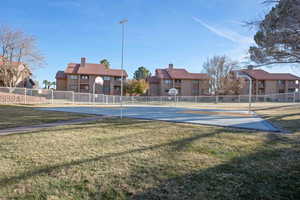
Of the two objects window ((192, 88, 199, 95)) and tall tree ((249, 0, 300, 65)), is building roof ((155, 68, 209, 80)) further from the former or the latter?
tall tree ((249, 0, 300, 65))

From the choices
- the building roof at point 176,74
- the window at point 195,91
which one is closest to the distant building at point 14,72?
the building roof at point 176,74

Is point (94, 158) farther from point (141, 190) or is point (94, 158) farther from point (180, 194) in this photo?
point (180, 194)

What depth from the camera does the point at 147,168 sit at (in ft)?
9.75

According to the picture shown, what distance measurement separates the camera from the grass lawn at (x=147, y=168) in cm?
223

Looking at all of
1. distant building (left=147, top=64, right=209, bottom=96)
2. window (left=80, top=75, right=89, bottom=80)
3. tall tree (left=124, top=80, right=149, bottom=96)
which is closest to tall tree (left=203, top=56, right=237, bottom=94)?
distant building (left=147, top=64, right=209, bottom=96)

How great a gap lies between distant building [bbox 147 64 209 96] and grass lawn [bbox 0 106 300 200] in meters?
37.1

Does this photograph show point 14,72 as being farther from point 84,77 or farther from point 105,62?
point 105,62

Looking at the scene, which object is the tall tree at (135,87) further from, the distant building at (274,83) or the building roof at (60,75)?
the distant building at (274,83)

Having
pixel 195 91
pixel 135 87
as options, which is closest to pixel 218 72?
pixel 195 91

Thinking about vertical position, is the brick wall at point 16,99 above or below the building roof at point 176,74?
below

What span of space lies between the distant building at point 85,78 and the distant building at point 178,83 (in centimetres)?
926

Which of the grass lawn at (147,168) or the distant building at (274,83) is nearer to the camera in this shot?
the grass lawn at (147,168)

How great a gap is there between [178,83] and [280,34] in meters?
34.8

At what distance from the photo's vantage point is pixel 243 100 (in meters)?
31.1
